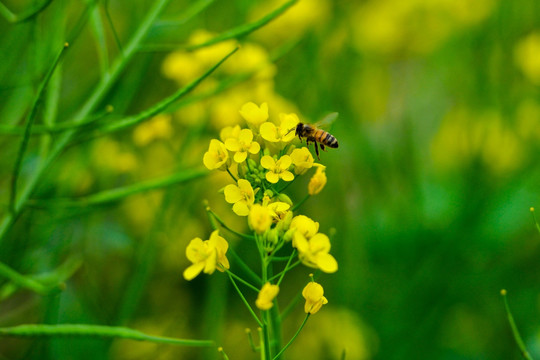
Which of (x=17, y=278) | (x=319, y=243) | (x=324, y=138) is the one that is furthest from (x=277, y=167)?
(x=17, y=278)

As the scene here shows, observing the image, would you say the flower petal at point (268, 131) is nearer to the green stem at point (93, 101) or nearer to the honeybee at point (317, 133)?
the honeybee at point (317, 133)

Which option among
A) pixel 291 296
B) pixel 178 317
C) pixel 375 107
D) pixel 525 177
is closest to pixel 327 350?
pixel 291 296

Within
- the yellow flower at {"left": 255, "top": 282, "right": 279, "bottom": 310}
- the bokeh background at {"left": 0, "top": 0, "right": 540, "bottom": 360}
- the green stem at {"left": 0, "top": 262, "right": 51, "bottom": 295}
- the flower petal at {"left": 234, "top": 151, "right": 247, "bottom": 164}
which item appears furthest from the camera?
the bokeh background at {"left": 0, "top": 0, "right": 540, "bottom": 360}

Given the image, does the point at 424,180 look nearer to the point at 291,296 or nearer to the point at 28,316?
the point at 291,296

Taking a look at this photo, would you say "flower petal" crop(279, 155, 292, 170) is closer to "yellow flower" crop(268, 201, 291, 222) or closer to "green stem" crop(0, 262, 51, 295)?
"yellow flower" crop(268, 201, 291, 222)

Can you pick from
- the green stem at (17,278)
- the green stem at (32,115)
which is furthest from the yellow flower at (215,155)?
the green stem at (17,278)

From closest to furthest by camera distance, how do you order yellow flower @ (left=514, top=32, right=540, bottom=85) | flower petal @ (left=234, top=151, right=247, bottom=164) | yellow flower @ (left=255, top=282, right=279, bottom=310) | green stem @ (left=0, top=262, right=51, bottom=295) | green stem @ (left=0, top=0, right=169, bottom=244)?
yellow flower @ (left=255, top=282, right=279, bottom=310) → flower petal @ (left=234, top=151, right=247, bottom=164) → green stem @ (left=0, top=262, right=51, bottom=295) → green stem @ (left=0, top=0, right=169, bottom=244) → yellow flower @ (left=514, top=32, right=540, bottom=85)

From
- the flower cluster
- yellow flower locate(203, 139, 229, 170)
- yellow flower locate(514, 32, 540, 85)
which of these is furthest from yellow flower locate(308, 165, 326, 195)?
yellow flower locate(514, 32, 540, 85)
